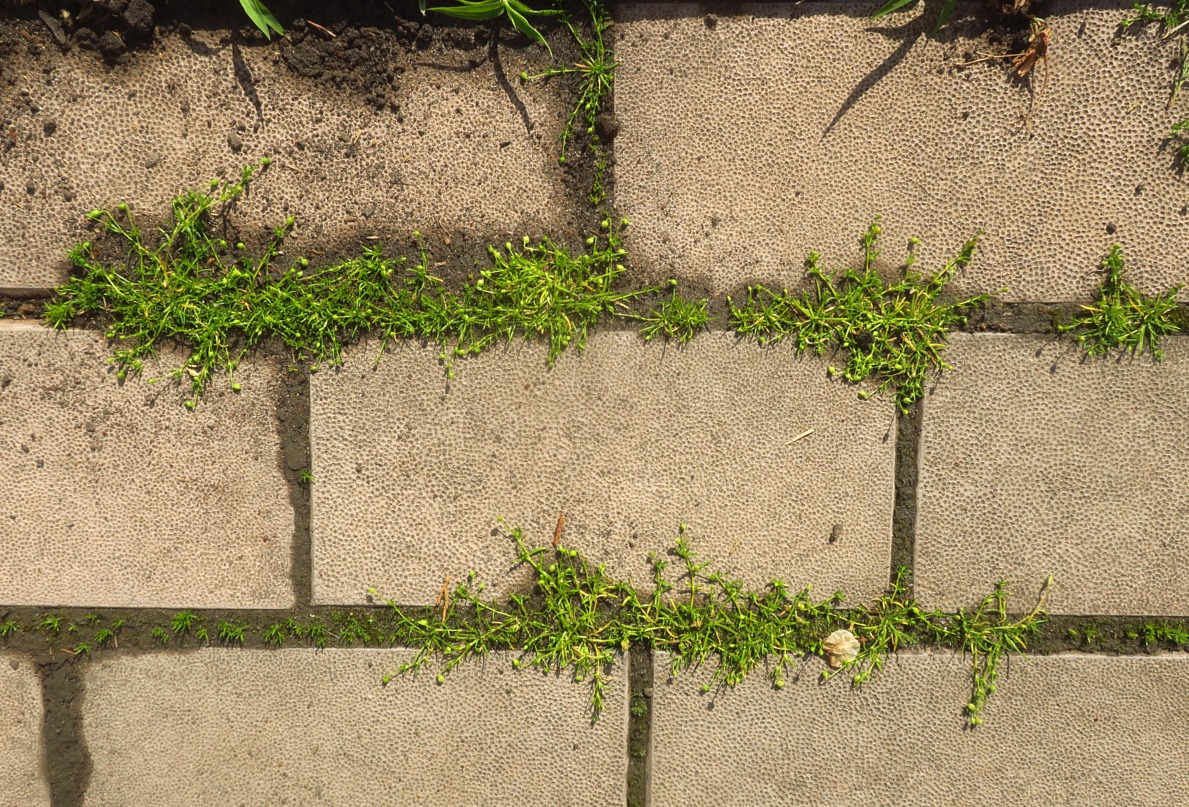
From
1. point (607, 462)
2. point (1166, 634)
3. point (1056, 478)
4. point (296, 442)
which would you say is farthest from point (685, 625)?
point (1166, 634)

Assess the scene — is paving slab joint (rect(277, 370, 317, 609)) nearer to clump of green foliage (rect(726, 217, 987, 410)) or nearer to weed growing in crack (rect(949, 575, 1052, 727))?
clump of green foliage (rect(726, 217, 987, 410))

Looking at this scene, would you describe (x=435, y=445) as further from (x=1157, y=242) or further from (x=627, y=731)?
(x=1157, y=242)

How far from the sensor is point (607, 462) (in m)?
1.86

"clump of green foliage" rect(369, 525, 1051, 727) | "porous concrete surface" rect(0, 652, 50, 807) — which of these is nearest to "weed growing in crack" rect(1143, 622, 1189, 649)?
"clump of green foliage" rect(369, 525, 1051, 727)

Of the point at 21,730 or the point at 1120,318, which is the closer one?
the point at 1120,318

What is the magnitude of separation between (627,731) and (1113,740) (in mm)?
1415

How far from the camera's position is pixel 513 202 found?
6.05 feet

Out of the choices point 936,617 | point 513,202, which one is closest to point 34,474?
point 513,202

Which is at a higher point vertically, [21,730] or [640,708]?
[640,708]

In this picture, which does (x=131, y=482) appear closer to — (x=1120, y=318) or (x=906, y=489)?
(x=906, y=489)

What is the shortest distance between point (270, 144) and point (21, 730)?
6.16ft

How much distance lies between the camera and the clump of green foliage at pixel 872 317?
1.81 meters

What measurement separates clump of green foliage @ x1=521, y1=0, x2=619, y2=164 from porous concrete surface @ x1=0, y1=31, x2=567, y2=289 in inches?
1.6

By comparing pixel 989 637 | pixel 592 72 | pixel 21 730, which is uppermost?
pixel 592 72
